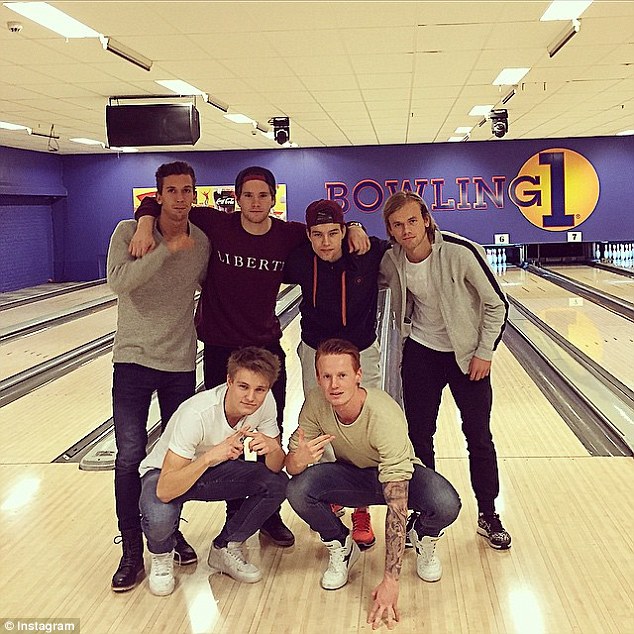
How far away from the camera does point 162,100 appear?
24.0 feet

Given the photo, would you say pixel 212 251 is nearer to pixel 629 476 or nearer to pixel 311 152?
pixel 629 476

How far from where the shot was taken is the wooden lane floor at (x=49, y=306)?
9.17 meters

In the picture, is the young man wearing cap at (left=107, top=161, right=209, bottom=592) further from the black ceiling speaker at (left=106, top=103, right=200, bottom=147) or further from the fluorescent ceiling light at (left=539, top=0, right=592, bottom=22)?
the black ceiling speaker at (left=106, top=103, right=200, bottom=147)

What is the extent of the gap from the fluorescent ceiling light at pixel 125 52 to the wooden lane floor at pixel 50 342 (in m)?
2.40

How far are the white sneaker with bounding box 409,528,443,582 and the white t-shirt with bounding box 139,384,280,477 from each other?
1.87 ft

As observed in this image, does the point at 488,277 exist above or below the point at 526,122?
below

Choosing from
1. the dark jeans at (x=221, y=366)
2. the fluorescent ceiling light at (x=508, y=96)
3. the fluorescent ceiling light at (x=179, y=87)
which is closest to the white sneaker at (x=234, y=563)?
the dark jeans at (x=221, y=366)

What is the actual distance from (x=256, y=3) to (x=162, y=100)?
3375 mm

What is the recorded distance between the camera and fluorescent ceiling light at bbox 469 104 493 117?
8688 mm

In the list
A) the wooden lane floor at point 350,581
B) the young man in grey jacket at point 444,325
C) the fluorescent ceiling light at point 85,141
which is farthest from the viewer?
the fluorescent ceiling light at point 85,141

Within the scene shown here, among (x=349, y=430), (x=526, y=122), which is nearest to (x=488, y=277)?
(x=349, y=430)

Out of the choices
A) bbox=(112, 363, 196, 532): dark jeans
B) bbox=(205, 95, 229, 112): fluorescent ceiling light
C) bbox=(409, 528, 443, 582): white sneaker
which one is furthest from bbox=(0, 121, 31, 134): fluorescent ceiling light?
bbox=(409, 528, 443, 582): white sneaker

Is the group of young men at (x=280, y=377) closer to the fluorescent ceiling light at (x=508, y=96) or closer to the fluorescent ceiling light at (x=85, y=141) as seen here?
the fluorescent ceiling light at (x=508, y=96)

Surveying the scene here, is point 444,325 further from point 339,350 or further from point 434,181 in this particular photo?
point 434,181
